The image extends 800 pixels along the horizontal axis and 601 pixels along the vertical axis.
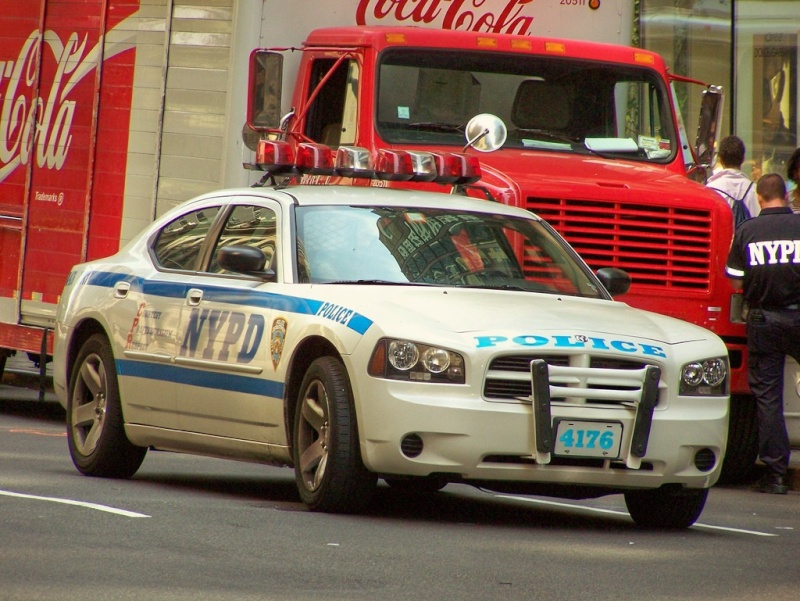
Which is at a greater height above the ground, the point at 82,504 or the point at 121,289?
the point at 121,289

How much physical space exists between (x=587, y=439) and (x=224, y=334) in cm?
203

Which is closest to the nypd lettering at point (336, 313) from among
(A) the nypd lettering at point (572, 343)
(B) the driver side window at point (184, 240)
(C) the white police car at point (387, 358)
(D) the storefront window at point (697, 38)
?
(C) the white police car at point (387, 358)

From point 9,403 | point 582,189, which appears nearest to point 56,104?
point 9,403

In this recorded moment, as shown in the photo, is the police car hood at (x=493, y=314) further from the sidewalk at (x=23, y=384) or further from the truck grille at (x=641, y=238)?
the sidewalk at (x=23, y=384)

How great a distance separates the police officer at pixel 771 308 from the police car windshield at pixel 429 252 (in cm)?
197

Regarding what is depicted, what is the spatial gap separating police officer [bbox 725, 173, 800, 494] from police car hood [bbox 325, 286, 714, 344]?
8.00 feet

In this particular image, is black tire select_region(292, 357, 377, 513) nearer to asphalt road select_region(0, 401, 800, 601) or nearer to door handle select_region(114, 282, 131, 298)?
asphalt road select_region(0, 401, 800, 601)

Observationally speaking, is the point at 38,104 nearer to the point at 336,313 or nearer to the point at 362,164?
the point at 362,164

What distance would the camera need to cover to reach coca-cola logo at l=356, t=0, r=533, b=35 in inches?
526

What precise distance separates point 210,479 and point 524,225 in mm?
2302

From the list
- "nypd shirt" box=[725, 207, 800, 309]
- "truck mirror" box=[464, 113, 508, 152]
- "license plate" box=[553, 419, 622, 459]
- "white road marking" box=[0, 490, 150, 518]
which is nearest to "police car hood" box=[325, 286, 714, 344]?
"license plate" box=[553, 419, 622, 459]

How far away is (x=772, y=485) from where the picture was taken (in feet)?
38.0

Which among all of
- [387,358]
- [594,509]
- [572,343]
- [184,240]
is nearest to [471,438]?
[387,358]

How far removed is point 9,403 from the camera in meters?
17.0
